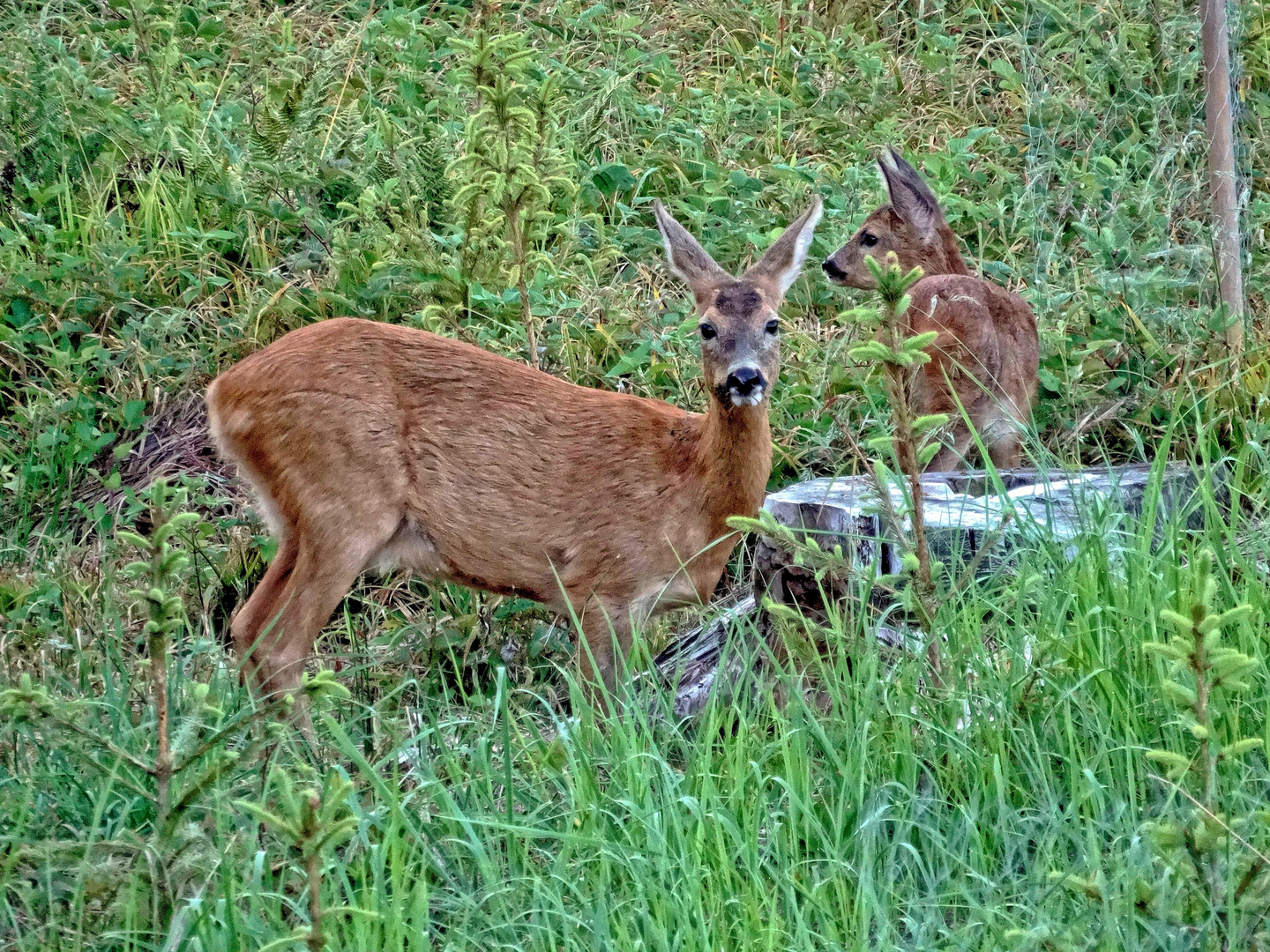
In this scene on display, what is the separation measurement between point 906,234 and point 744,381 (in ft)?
8.04

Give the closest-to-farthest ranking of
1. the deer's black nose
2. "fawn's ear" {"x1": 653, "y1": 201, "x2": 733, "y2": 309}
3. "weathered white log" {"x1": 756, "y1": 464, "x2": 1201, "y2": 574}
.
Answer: "weathered white log" {"x1": 756, "y1": 464, "x2": 1201, "y2": 574}, the deer's black nose, "fawn's ear" {"x1": 653, "y1": 201, "x2": 733, "y2": 309}

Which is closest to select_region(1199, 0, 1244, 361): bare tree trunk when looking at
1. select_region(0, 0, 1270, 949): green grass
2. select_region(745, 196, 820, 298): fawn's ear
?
select_region(0, 0, 1270, 949): green grass

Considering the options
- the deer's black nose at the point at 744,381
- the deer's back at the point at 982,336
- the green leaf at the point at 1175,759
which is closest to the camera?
the green leaf at the point at 1175,759

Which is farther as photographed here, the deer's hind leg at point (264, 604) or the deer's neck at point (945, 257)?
the deer's neck at point (945, 257)

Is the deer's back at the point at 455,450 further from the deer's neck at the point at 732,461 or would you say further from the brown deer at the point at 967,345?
the brown deer at the point at 967,345

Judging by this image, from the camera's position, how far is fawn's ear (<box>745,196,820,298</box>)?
558 cm

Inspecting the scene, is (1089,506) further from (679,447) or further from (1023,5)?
(1023,5)

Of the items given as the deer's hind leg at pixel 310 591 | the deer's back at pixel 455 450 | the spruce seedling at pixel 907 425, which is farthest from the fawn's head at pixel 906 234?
the spruce seedling at pixel 907 425

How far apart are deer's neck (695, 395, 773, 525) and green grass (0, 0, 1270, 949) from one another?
0.54 metres

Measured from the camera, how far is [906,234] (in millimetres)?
7207

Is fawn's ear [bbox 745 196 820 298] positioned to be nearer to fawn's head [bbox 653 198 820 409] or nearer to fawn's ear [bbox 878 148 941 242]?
fawn's head [bbox 653 198 820 409]

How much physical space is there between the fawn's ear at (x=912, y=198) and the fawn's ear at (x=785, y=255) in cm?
154

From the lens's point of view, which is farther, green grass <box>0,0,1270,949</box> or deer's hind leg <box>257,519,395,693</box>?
deer's hind leg <box>257,519,395,693</box>

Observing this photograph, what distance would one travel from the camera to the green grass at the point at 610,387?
3.00 m
